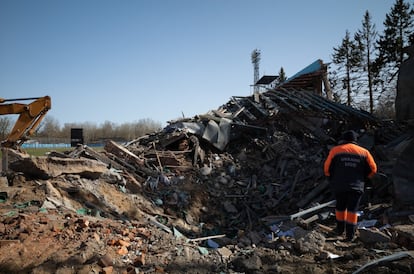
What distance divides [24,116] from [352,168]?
8.55m

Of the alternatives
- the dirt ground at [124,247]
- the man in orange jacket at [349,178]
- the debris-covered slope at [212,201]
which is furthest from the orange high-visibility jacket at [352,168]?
the dirt ground at [124,247]

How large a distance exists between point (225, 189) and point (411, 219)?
205 inches

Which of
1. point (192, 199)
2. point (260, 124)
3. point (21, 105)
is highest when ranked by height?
point (21, 105)

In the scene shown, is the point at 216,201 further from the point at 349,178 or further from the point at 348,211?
the point at 349,178

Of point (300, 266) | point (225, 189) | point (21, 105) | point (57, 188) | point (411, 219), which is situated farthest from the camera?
point (225, 189)

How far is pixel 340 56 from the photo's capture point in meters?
30.6

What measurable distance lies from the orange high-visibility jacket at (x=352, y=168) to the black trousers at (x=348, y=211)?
13cm

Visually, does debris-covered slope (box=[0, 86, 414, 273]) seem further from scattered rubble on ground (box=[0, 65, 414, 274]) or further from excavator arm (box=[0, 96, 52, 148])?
excavator arm (box=[0, 96, 52, 148])

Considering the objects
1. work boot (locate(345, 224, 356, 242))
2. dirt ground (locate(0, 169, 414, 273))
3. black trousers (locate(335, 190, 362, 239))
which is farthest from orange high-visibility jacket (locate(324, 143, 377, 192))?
dirt ground (locate(0, 169, 414, 273))

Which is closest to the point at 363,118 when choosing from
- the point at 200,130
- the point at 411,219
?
the point at 200,130

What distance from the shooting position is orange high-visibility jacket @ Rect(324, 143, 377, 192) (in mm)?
4768

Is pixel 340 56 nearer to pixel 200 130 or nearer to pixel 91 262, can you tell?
pixel 200 130

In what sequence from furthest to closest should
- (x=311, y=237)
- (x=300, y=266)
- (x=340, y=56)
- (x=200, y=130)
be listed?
(x=340, y=56), (x=200, y=130), (x=311, y=237), (x=300, y=266)

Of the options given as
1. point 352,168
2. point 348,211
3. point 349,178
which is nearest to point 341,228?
point 348,211
